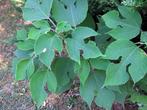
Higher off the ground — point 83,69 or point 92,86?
point 83,69

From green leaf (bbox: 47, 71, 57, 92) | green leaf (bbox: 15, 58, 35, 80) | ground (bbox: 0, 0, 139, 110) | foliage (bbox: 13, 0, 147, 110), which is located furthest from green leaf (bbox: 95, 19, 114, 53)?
ground (bbox: 0, 0, 139, 110)

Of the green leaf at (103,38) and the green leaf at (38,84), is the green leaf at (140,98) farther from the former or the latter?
the green leaf at (38,84)

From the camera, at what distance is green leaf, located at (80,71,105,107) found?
246cm

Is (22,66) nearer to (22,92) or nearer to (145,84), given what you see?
(145,84)

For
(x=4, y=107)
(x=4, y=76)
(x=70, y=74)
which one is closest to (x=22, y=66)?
(x=70, y=74)

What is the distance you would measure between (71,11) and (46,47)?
1.29 feet

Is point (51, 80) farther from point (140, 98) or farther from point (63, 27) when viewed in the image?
point (140, 98)

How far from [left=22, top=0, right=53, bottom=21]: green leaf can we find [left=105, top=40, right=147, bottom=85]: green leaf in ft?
1.72

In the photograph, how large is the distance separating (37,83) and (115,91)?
0.55 m

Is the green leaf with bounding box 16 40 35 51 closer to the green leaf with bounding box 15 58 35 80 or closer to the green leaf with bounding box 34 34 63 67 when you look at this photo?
the green leaf with bounding box 15 58 35 80

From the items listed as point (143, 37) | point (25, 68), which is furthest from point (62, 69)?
point (143, 37)

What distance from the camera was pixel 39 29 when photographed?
7.77 feet

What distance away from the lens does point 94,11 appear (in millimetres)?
2881

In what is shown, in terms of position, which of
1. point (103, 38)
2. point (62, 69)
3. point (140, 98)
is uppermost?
point (103, 38)
